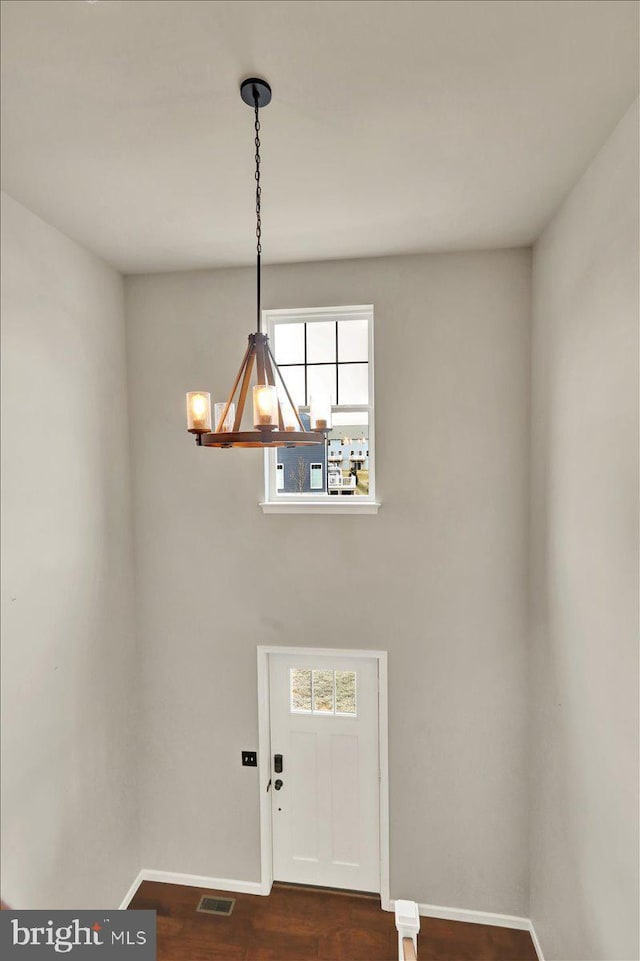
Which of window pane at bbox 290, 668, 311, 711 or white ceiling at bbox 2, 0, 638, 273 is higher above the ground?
white ceiling at bbox 2, 0, 638, 273

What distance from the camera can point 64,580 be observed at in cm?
276

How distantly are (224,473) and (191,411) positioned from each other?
1668mm

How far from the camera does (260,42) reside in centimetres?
151

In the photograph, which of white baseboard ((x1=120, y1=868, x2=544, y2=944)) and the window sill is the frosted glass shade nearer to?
the window sill

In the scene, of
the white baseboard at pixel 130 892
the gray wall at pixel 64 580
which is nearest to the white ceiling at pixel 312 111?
the gray wall at pixel 64 580

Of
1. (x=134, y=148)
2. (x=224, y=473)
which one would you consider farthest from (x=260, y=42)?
(x=224, y=473)

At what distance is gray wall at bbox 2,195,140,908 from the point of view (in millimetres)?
2396

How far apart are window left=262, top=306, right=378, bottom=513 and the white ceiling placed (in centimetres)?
67

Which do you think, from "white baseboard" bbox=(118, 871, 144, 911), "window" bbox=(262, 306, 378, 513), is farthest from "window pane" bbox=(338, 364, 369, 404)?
"white baseboard" bbox=(118, 871, 144, 911)

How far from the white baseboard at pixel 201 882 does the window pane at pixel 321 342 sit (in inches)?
137

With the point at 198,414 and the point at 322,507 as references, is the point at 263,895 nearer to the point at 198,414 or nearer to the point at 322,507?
the point at 322,507

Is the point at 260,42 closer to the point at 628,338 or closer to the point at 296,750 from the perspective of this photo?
the point at 628,338

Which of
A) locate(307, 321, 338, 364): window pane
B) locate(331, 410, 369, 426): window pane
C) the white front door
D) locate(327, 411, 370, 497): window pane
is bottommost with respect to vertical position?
the white front door

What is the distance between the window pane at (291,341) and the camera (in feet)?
11.2
